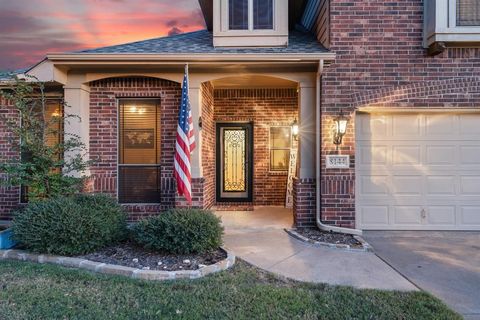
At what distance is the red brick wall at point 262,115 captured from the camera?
9.03m

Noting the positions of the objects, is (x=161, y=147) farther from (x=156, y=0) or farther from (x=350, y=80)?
(x=156, y=0)

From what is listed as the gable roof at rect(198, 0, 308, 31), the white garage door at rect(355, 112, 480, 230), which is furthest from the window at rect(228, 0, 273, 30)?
the white garage door at rect(355, 112, 480, 230)

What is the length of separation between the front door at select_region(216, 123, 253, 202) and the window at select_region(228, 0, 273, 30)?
2.94 m

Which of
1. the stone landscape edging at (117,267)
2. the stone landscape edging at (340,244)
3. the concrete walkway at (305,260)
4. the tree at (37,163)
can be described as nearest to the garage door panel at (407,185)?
the stone landscape edging at (340,244)

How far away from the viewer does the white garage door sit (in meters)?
6.50

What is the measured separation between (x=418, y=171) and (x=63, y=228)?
612 cm

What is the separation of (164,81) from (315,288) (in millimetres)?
4807

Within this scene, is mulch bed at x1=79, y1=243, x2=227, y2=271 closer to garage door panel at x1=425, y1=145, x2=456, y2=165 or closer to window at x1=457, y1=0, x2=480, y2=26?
garage door panel at x1=425, y1=145, x2=456, y2=165

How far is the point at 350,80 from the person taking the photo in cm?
634

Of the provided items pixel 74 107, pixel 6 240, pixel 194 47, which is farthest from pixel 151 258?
pixel 194 47

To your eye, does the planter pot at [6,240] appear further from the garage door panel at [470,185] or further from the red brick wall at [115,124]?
the garage door panel at [470,185]

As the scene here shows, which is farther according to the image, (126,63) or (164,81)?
(164,81)

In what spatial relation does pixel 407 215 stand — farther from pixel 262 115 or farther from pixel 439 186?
pixel 262 115

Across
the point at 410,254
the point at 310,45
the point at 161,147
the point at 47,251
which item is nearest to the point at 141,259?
the point at 47,251
